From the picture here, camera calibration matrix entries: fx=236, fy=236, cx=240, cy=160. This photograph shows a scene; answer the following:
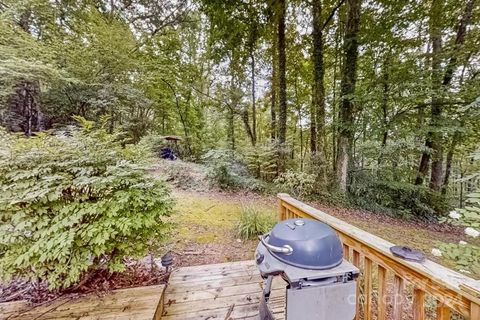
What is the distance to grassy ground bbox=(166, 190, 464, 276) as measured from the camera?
10.6 feet

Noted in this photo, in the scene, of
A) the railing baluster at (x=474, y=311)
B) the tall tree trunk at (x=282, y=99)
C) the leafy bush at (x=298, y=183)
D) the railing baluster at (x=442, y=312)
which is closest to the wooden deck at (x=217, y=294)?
the railing baluster at (x=442, y=312)

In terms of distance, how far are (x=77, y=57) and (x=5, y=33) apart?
5.24ft

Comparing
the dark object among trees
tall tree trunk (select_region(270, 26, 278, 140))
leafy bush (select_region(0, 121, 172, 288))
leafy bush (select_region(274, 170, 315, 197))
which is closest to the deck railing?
leafy bush (select_region(0, 121, 172, 288))

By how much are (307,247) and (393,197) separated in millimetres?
6843

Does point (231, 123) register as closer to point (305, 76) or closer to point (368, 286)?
point (305, 76)

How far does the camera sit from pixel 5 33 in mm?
5504

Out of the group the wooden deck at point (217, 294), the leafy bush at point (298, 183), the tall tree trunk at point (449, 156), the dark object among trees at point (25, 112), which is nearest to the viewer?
the wooden deck at point (217, 294)

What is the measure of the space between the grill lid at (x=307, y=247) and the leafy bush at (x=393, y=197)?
19.2 feet

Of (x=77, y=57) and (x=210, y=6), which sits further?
(x=77, y=57)

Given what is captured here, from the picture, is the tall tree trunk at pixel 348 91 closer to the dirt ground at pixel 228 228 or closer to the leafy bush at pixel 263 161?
the dirt ground at pixel 228 228

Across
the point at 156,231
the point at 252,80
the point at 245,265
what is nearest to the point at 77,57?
the point at 252,80

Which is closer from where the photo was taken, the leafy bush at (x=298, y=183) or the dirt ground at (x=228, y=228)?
the dirt ground at (x=228, y=228)

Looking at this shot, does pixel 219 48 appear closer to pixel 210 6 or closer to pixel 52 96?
pixel 210 6

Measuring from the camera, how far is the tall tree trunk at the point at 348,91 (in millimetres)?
5559
